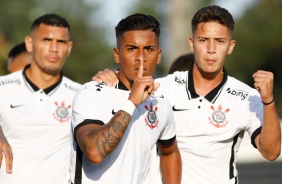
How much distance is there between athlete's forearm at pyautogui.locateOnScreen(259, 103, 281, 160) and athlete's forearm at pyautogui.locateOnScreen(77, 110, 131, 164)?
144 centimetres

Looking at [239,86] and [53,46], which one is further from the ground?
[53,46]

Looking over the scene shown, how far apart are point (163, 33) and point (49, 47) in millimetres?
37947

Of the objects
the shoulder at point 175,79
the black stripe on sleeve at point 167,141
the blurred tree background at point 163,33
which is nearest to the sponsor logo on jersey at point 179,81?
the shoulder at point 175,79

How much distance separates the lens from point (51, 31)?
821cm

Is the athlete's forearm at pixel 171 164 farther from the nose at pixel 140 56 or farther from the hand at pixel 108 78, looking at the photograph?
the nose at pixel 140 56

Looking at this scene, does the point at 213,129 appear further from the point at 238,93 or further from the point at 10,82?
the point at 10,82

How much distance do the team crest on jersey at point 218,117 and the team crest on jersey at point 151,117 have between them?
30.7 inches

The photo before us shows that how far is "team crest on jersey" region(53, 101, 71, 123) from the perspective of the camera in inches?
304

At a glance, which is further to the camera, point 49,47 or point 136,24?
point 49,47

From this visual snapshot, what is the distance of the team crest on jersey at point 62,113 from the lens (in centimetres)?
772

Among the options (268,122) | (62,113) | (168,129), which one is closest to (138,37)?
(168,129)

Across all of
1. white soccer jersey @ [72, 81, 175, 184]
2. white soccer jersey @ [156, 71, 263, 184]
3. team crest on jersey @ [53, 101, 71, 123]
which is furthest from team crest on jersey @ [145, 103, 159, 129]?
team crest on jersey @ [53, 101, 71, 123]

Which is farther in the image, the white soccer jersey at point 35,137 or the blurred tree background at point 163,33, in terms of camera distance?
the blurred tree background at point 163,33

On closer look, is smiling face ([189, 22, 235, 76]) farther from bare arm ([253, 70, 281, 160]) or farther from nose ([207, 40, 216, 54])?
bare arm ([253, 70, 281, 160])
